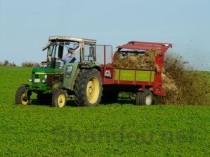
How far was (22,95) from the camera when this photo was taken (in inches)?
642

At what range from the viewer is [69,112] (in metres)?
14.5

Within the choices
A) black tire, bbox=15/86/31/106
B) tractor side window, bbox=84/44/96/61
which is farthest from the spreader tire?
black tire, bbox=15/86/31/106

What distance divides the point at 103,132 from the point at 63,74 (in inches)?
192

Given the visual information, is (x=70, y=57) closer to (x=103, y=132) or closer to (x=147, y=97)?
(x=147, y=97)

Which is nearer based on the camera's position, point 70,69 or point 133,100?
point 70,69

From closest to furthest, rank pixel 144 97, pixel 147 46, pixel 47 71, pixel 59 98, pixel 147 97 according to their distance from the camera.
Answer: pixel 59 98 → pixel 47 71 → pixel 144 97 → pixel 147 97 → pixel 147 46

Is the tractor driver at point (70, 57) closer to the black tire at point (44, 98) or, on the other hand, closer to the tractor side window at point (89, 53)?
the tractor side window at point (89, 53)

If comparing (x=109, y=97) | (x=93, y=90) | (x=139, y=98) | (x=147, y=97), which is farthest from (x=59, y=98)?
(x=109, y=97)

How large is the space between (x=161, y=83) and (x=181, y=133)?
712 centimetres

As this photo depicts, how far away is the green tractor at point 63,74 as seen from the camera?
629 inches

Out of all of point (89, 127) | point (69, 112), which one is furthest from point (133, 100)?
point (89, 127)

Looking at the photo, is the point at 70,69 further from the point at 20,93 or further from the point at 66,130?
the point at 66,130

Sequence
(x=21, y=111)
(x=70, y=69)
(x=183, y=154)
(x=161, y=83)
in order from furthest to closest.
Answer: (x=161, y=83)
(x=70, y=69)
(x=21, y=111)
(x=183, y=154)

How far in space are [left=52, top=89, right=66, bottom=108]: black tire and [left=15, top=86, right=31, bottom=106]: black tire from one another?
3.36 feet
